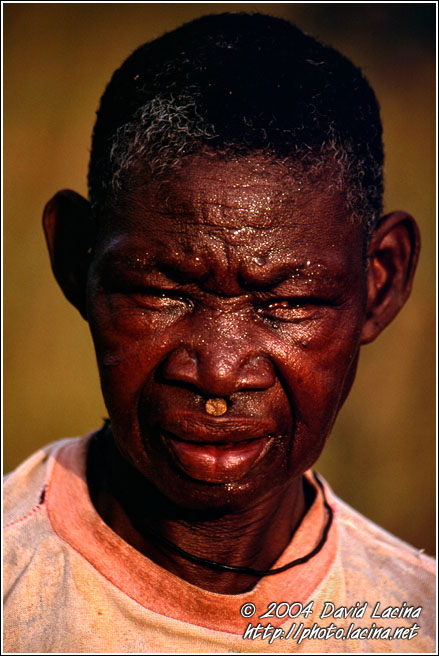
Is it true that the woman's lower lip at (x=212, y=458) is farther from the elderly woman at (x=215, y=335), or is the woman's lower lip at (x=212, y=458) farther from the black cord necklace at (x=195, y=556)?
the black cord necklace at (x=195, y=556)

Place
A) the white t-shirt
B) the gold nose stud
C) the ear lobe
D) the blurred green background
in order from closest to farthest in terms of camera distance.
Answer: the gold nose stud → the white t-shirt → the ear lobe → the blurred green background

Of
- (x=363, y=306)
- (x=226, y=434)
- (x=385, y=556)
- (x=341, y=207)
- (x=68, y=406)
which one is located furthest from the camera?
(x=68, y=406)

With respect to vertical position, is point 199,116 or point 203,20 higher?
point 203,20

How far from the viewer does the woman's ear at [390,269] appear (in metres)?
2.06

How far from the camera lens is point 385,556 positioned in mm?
2305

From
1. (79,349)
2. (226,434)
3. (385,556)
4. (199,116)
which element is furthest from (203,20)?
(79,349)

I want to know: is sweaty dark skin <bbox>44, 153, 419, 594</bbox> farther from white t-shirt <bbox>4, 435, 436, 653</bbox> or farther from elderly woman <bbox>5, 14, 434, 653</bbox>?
white t-shirt <bbox>4, 435, 436, 653</bbox>

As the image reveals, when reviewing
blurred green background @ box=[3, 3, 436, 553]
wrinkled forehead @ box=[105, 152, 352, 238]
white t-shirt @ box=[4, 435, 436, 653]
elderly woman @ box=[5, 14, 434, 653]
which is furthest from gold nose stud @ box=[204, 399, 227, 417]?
blurred green background @ box=[3, 3, 436, 553]

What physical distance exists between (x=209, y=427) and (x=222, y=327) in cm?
21

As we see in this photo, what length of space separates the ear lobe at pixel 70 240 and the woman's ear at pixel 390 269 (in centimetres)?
74

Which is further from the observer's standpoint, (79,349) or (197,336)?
(79,349)

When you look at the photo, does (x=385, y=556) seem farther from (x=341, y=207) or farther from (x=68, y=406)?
(x=68, y=406)

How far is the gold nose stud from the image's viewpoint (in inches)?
65.1

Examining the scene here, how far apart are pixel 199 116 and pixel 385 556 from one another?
1.38 metres
